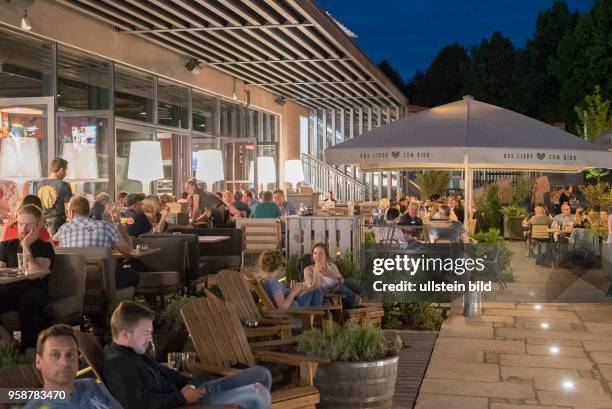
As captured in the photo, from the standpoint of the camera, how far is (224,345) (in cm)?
482

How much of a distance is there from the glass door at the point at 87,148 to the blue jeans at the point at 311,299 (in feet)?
17.0

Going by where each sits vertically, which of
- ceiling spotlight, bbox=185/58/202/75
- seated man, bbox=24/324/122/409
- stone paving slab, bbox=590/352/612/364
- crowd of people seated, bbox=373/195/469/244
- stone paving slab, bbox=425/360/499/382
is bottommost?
stone paving slab, bbox=425/360/499/382

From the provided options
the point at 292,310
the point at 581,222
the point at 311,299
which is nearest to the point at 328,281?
the point at 311,299

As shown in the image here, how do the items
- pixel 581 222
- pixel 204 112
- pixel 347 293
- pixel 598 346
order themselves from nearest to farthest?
pixel 347 293 < pixel 598 346 < pixel 581 222 < pixel 204 112

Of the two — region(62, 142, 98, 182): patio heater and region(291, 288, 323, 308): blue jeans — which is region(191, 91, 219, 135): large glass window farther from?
region(291, 288, 323, 308): blue jeans

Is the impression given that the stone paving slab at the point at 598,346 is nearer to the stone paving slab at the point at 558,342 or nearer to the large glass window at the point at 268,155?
the stone paving slab at the point at 558,342

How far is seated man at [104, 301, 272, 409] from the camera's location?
3.69 meters

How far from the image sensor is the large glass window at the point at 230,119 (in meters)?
19.2

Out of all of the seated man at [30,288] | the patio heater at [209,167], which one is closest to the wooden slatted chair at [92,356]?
the seated man at [30,288]

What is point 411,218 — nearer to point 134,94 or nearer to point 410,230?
point 410,230

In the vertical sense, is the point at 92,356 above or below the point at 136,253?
below

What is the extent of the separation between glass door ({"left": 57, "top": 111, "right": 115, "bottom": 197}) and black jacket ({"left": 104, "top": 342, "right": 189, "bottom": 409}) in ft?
25.3

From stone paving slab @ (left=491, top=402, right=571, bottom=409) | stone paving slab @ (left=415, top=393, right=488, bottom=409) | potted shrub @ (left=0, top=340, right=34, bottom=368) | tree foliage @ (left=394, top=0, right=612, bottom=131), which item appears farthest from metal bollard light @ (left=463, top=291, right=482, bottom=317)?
tree foliage @ (left=394, top=0, right=612, bottom=131)

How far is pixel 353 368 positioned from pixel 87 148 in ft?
25.2
